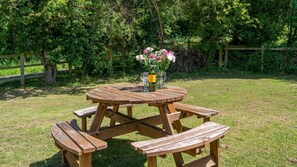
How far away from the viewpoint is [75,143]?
2793 mm

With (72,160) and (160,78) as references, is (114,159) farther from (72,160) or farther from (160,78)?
(160,78)

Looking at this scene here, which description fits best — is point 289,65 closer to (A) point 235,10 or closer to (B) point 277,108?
(A) point 235,10

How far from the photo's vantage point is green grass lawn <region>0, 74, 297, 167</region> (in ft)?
11.3

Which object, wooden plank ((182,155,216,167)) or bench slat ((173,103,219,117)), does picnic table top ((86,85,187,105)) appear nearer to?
bench slat ((173,103,219,117))

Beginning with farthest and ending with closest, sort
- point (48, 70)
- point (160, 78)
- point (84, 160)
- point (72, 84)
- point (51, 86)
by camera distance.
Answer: point (48, 70)
point (72, 84)
point (51, 86)
point (160, 78)
point (84, 160)

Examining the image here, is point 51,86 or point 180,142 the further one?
point 51,86

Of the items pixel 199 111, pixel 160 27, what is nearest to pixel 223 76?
pixel 160 27

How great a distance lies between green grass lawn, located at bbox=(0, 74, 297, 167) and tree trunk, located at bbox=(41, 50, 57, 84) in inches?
15.2

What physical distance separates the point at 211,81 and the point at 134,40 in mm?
3174

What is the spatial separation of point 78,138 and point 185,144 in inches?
41.2

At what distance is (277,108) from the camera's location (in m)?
5.54

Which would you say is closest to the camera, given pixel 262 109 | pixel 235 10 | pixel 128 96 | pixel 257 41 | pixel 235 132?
pixel 128 96

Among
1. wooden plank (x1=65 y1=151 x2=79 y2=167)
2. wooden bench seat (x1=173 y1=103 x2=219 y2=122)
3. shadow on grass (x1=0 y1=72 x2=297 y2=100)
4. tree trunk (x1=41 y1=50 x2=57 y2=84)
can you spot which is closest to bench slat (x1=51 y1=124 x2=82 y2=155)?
wooden plank (x1=65 y1=151 x2=79 y2=167)

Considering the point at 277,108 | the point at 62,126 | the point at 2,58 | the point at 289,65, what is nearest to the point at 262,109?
the point at 277,108
